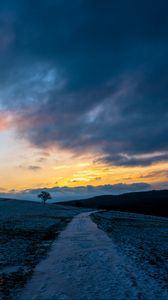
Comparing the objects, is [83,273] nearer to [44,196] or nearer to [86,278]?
[86,278]

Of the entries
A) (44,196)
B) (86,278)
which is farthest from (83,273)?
(44,196)

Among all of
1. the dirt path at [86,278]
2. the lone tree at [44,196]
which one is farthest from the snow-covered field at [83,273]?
the lone tree at [44,196]

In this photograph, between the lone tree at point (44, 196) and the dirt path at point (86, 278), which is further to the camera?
the lone tree at point (44, 196)

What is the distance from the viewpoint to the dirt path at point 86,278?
1259 cm

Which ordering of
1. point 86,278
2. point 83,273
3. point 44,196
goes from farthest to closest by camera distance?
point 44,196
point 83,273
point 86,278

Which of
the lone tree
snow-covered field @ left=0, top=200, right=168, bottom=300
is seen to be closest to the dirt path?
snow-covered field @ left=0, top=200, right=168, bottom=300

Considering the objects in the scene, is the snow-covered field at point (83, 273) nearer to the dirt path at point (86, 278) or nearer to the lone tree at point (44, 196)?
the dirt path at point (86, 278)

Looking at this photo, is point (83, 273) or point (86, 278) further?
point (83, 273)

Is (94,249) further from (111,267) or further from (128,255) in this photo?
(111,267)

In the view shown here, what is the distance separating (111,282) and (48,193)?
180m

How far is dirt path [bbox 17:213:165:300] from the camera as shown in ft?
41.3

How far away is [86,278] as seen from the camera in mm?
15141

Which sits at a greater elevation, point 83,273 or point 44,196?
point 44,196

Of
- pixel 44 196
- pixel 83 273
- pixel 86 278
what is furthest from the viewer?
pixel 44 196
